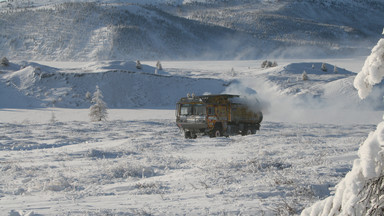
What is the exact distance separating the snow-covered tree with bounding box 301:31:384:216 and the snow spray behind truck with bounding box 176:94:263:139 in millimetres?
15158

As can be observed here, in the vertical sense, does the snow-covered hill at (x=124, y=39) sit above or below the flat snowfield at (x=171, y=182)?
above

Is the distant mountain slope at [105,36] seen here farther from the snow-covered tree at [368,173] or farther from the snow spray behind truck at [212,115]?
the snow-covered tree at [368,173]

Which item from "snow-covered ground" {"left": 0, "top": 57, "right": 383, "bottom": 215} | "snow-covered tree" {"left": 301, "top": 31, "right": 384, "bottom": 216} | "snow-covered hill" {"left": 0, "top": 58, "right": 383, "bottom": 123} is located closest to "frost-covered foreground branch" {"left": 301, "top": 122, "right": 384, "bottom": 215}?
"snow-covered tree" {"left": 301, "top": 31, "right": 384, "bottom": 216}

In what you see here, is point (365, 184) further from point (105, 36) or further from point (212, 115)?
point (105, 36)

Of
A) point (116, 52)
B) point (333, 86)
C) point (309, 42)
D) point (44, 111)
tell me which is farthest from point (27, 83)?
point (309, 42)

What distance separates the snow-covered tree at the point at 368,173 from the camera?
216 centimetres

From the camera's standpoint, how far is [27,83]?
60781mm

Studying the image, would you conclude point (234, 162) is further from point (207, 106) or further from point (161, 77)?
point (161, 77)

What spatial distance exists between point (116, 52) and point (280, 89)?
10242 cm

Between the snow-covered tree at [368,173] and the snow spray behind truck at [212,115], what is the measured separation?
15.2m

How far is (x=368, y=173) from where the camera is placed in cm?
218

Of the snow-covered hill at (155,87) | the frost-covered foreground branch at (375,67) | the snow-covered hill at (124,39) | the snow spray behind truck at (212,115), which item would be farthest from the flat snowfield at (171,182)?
the snow-covered hill at (124,39)

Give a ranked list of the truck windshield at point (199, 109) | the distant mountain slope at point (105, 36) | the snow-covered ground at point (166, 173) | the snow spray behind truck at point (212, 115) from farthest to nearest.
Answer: the distant mountain slope at point (105, 36) → the truck windshield at point (199, 109) → the snow spray behind truck at point (212, 115) → the snow-covered ground at point (166, 173)

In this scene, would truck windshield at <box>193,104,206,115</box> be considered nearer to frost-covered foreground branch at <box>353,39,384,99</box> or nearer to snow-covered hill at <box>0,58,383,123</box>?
frost-covered foreground branch at <box>353,39,384,99</box>
